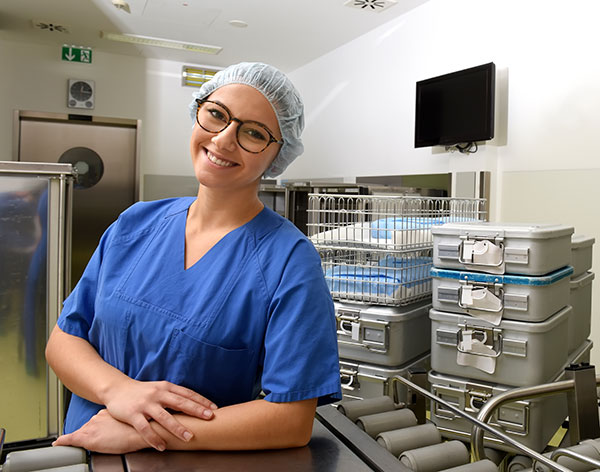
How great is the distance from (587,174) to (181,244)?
2823 millimetres

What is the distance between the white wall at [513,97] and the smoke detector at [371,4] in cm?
27

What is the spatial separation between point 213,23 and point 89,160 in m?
2.09

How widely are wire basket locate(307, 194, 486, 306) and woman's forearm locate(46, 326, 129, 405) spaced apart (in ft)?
3.86

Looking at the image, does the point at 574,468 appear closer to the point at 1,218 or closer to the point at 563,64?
the point at 1,218

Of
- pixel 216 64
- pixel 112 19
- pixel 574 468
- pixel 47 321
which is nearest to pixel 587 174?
pixel 574 468

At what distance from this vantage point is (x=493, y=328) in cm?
179

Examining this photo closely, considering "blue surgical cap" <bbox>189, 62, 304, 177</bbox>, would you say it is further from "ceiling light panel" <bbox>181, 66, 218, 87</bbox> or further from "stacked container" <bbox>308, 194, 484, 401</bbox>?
"ceiling light panel" <bbox>181, 66, 218, 87</bbox>

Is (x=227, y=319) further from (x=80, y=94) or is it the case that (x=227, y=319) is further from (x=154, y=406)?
(x=80, y=94)

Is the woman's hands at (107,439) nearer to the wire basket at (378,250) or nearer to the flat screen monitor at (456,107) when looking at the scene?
the wire basket at (378,250)

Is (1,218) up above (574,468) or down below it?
above

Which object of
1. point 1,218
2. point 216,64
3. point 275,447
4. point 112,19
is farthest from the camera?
point 216,64

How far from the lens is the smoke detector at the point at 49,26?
205 inches

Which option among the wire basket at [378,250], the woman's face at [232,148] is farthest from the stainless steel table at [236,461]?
the wire basket at [378,250]

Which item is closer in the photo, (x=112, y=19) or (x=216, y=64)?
(x=112, y=19)
